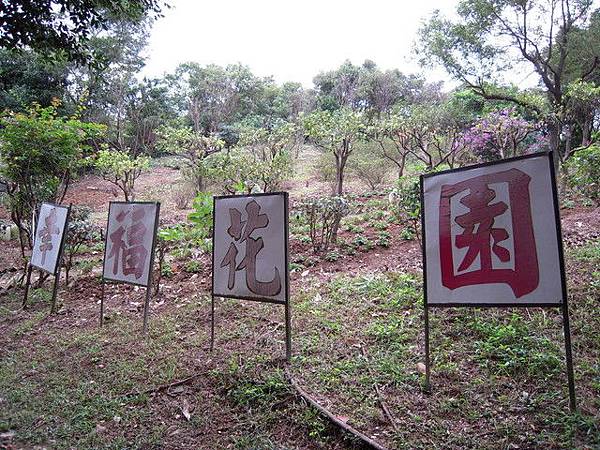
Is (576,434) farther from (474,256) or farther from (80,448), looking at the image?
(80,448)

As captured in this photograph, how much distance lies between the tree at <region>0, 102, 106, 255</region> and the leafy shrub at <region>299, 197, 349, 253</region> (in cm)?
387

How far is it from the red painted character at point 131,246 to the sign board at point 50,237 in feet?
3.11

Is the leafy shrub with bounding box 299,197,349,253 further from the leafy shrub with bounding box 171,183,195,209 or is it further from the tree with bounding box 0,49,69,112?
the tree with bounding box 0,49,69,112

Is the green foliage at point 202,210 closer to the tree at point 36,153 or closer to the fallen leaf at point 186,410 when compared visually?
the tree at point 36,153

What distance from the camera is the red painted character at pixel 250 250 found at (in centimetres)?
356

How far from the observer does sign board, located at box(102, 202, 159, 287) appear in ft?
14.7

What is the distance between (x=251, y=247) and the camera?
12.2ft

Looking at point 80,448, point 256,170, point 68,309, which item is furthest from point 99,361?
point 256,170

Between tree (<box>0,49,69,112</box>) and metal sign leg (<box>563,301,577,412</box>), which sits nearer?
metal sign leg (<box>563,301,577,412</box>)

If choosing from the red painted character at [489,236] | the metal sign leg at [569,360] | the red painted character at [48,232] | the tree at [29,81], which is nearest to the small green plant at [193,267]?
the red painted character at [48,232]

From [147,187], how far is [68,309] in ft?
43.2

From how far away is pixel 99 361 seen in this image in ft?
13.1

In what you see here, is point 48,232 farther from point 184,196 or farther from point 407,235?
point 184,196

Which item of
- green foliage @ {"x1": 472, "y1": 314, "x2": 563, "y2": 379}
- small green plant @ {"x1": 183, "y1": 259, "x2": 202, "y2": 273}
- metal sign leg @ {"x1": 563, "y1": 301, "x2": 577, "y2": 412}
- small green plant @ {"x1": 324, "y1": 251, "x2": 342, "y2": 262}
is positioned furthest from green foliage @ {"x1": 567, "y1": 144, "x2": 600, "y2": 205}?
small green plant @ {"x1": 183, "y1": 259, "x2": 202, "y2": 273}
